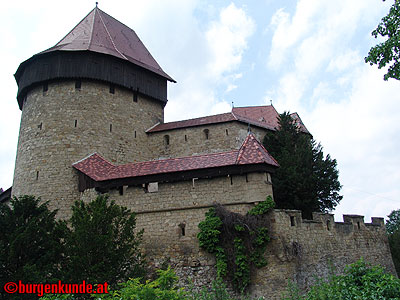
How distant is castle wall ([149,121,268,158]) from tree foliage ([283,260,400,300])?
12.8 metres

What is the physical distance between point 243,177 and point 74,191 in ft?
24.3

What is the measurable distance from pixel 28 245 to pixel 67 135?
308 inches

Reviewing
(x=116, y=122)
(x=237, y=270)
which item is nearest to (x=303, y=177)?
(x=237, y=270)

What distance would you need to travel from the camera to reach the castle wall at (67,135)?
15578 mm

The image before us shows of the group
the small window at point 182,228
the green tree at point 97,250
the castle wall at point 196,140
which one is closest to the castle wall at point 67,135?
the castle wall at point 196,140

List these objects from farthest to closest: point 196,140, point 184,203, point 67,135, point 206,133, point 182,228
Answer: point 206,133 < point 196,140 < point 67,135 < point 184,203 < point 182,228

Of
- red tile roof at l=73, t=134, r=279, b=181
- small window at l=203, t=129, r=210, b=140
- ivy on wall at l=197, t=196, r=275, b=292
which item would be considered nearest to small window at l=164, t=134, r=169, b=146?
small window at l=203, t=129, r=210, b=140

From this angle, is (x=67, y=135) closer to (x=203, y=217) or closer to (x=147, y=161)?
(x=147, y=161)

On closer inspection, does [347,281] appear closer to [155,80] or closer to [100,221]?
[100,221]

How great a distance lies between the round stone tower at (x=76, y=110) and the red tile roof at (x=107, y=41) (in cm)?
7

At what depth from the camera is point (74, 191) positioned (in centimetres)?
1534

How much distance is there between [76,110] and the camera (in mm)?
16922

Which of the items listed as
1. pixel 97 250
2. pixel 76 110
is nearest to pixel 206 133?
pixel 76 110

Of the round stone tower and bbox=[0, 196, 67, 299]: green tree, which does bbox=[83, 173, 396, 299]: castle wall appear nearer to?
bbox=[0, 196, 67, 299]: green tree
